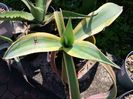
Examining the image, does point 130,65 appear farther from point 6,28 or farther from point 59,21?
point 6,28

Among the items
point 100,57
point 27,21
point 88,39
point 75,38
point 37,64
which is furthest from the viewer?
point 37,64

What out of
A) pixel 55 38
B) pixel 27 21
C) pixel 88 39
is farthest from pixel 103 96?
pixel 27 21

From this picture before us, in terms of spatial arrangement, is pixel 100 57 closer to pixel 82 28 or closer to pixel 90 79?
pixel 82 28

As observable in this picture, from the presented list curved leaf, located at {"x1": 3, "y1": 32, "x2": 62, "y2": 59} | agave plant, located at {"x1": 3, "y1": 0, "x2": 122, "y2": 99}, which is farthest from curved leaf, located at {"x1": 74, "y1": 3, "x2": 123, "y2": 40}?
curved leaf, located at {"x1": 3, "y1": 32, "x2": 62, "y2": 59}

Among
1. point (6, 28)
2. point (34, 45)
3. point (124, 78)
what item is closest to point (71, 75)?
point (34, 45)

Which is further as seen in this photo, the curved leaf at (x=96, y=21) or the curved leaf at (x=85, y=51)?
the curved leaf at (x=96, y=21)

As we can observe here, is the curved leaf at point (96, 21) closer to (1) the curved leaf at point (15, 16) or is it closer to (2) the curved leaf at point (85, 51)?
(2) the curved leaf at point (85, 51)

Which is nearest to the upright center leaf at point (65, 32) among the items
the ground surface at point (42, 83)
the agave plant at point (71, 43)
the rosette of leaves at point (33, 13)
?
the agave plant at point (71, 43)
